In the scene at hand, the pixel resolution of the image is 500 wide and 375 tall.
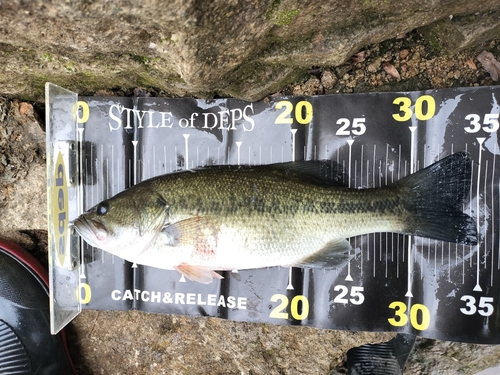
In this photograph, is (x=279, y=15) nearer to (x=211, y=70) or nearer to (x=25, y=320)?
(x=211, y=70)

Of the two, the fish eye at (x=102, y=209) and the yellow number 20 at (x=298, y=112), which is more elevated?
the yellow number 20 at (x=298, y=112)

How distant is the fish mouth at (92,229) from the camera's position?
8.55 ft

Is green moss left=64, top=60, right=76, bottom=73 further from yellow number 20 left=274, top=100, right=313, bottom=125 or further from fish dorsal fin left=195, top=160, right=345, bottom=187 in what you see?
yellow number 20 left=274, top=100, right=313, bottom=125

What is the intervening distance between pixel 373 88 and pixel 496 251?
1.37 meters

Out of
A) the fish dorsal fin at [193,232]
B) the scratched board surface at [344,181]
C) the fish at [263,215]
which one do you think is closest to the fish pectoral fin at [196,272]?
the fish at [263,215]

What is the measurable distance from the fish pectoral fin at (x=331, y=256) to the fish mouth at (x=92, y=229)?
132cm

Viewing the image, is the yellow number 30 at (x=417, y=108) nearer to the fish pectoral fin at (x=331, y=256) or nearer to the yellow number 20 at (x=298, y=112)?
the yellow number 20 at (x=298, y=112)

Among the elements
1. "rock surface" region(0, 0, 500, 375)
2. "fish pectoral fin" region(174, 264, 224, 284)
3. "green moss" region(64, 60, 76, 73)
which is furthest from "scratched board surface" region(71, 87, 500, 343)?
"green moss" region(64, 60, 76, 73)

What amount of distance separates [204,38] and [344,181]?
1.38m

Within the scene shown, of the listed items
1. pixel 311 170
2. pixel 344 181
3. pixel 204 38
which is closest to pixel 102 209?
pixel 204 38

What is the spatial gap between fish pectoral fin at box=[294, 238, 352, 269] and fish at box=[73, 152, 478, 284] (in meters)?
0.04

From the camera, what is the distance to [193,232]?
2.58m

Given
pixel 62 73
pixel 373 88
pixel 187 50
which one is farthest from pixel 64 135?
pixel 373 88

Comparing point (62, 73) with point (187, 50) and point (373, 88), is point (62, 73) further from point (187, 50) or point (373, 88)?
point (373, 88)
